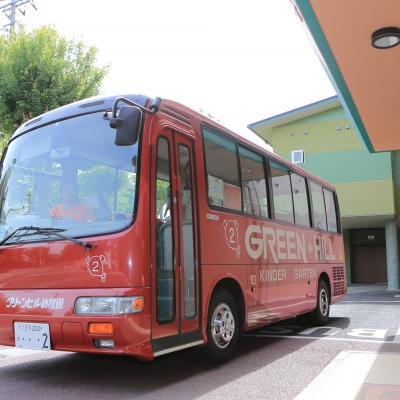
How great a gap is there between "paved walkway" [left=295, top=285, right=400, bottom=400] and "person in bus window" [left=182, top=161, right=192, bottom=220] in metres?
2.19

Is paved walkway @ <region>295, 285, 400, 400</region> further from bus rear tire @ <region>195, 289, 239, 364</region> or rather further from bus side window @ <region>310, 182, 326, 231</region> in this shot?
bus side window @ <region>310, 182, 326, 231</region>

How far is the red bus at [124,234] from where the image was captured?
14.4 ft

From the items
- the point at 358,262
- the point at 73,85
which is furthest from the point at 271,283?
the point at 358,262

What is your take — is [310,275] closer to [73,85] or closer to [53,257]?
[53,257]

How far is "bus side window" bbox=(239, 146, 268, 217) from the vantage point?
22.3 ft

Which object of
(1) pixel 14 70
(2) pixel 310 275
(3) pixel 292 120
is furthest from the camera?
(3) pixel 292 120

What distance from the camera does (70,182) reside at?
4.91 meters

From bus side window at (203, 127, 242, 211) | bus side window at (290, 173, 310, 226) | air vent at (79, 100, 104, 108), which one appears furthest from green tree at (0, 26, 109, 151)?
air vent at (79, 100, 104, 108)

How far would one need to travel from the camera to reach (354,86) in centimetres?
703

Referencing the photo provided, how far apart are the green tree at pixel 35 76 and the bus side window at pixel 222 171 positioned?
10.9 meters

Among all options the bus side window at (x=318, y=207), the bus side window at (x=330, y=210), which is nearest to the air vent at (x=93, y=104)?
the bus side window at (x=318, y=207)

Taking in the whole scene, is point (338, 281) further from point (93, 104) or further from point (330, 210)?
point (93, 104)

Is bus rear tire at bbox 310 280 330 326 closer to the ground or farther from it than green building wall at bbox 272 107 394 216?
closer to the ground

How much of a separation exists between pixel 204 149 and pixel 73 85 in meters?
12.0
